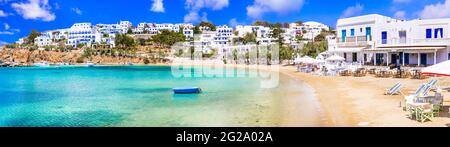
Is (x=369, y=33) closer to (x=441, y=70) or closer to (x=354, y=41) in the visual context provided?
(x=354, y=41)

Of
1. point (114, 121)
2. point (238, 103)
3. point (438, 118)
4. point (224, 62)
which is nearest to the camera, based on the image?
point (438, 118)

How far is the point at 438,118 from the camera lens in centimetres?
991

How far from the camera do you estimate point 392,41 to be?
28.2m

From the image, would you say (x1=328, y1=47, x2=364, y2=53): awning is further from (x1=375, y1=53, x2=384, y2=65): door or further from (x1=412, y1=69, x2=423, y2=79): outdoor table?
(x1=412, y1=69, x2=423, y2=79): outdoor table

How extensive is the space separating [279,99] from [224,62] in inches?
1863

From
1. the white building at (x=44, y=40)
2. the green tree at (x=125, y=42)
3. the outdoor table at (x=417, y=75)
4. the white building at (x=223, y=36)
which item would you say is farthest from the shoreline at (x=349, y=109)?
the white building at (x=44, y=40)

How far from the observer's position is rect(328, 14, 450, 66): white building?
2562 cm

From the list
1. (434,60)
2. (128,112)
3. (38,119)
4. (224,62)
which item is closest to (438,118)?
(128,112)

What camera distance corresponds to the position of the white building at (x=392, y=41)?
25.6 metres

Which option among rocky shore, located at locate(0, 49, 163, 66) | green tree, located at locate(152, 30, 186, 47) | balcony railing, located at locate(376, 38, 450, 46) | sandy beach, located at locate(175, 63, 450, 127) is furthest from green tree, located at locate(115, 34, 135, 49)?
sandy beach, located at locate(175, 63, 450, 127)

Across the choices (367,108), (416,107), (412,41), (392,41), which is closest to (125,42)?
(392,41)
